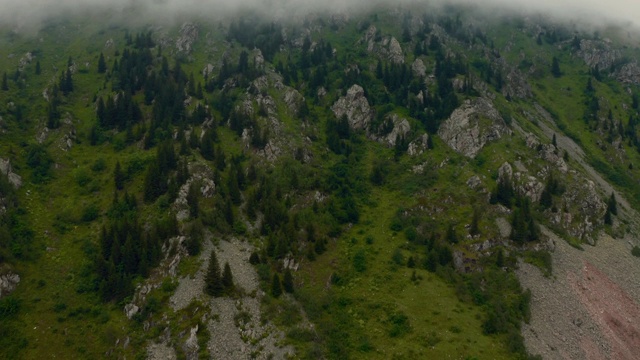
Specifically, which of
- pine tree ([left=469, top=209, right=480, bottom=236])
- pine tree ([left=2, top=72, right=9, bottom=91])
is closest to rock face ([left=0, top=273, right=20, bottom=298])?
pine tree ([left=2, top=72, right=9, bottom=91])

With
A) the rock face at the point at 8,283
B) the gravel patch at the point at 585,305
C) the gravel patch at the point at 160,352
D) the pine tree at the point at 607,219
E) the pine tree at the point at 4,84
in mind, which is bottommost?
the pine tree at the point at 607,219

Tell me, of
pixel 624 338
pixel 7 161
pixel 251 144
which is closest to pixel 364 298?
pixel 624 338

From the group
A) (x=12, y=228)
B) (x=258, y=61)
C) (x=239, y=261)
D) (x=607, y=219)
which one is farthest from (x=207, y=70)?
(x=607, y=219)

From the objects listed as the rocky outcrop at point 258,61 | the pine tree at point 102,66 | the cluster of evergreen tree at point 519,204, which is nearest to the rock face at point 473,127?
the cluster of evergreen tree at point 519,204

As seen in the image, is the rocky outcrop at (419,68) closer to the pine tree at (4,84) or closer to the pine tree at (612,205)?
the pine tree at (612,205)

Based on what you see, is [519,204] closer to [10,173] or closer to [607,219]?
[607,219]

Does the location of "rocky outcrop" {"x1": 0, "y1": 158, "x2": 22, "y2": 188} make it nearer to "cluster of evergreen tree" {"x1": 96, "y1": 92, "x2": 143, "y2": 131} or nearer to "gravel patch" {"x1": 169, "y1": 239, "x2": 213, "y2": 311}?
"cluster of evergreen tree" {"x1": 96, "y1": 92, "x2": 143, "y2": 131}

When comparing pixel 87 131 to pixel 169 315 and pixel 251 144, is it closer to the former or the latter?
pixel 251 144
